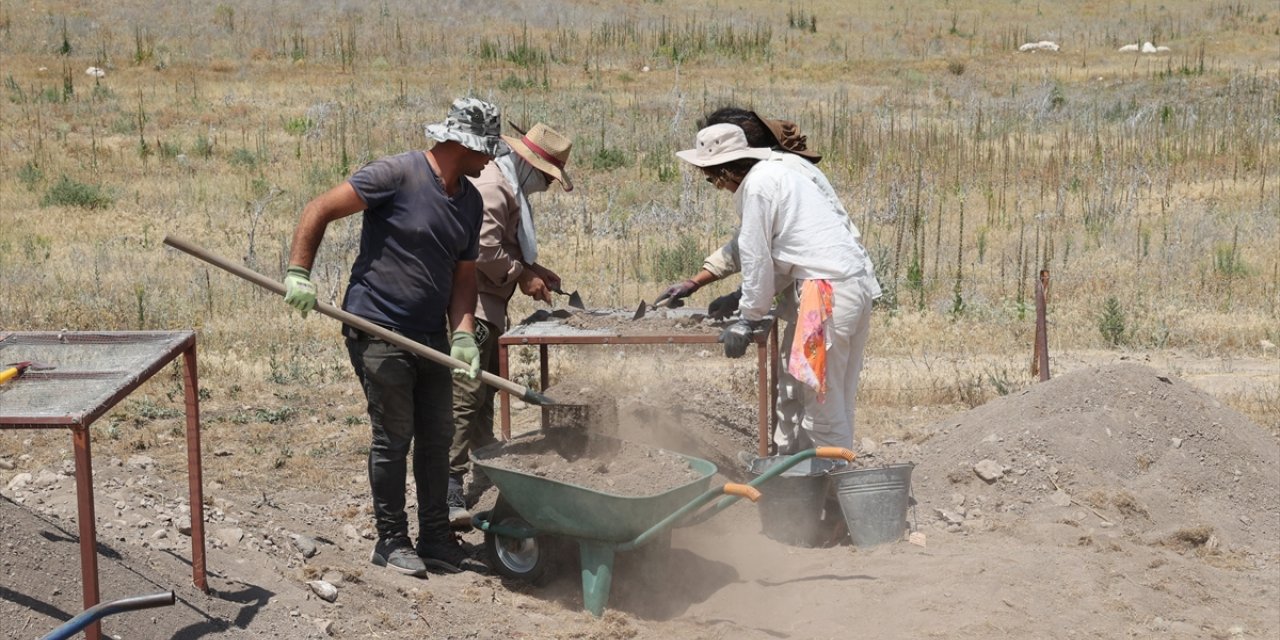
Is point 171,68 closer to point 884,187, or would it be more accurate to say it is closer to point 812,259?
point 884,187

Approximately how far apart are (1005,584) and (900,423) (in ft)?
10.4

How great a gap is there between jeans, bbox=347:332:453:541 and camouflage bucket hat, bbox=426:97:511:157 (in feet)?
2.75

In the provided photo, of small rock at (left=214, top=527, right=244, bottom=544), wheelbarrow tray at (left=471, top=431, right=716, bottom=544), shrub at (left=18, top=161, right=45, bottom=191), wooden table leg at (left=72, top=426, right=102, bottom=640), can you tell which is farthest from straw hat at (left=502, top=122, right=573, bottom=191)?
shrub at (left=18, top=161, right=45, bottom=191)

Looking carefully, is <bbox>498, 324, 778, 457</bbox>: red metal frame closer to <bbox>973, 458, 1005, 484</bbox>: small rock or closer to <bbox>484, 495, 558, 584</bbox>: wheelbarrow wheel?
<bbox>484, 495, 558, 584</bbox>: wheelbarrow wheel

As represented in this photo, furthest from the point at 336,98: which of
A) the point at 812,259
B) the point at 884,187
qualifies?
the point at 812,259

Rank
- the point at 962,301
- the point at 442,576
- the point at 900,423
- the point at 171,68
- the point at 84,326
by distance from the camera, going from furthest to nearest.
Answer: the point at 171,68 → the point at 962,301 → the point at 84,326 → the point at 900,423 → the point at 442,576

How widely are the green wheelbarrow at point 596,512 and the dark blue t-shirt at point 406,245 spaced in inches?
28.2

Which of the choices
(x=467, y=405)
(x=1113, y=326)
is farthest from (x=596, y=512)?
(x=1113, y=326)

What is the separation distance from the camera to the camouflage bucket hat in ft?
17.3

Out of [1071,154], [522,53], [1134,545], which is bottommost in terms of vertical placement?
[1134,545]

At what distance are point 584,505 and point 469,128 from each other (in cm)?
158

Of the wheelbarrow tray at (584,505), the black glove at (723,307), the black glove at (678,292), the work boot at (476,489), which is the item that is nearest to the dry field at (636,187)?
the wheelbarrow tray at (584,505)

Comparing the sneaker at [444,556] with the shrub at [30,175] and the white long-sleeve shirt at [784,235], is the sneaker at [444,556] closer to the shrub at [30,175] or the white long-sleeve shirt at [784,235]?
the white long-sleeve shirt at [784,235]

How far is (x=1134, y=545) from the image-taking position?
6.30 meters
